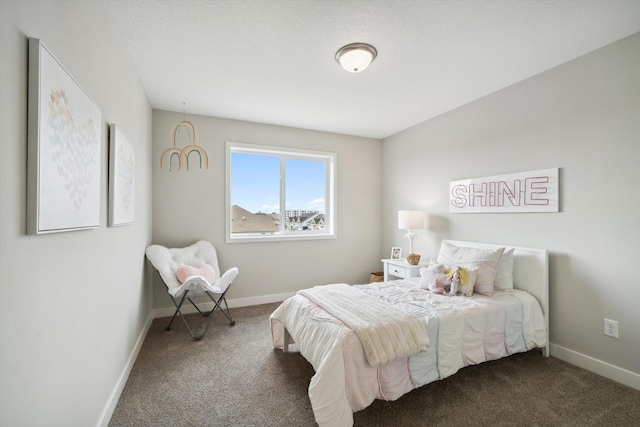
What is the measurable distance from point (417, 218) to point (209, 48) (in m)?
2.90

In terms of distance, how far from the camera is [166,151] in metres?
3.31

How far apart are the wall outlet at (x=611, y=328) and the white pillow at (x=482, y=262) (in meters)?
0.80

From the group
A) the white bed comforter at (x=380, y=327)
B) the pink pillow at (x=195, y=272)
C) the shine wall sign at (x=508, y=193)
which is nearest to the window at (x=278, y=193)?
the pink pillow at (x=195, y=272)

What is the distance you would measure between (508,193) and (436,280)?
1.19m

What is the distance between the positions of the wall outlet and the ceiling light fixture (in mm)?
2767

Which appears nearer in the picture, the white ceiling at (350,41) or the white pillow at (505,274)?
the white ceiling at (350,41)

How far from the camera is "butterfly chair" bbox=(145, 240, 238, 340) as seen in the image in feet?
9.46

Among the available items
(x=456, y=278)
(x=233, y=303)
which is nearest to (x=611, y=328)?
(x=456, y=278)

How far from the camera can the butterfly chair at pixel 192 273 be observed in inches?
114

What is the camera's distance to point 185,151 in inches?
140

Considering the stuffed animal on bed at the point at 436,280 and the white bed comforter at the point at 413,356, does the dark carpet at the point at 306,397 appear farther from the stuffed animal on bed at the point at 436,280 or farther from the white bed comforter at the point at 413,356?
the stuffed animal on bed at the point at 436,280

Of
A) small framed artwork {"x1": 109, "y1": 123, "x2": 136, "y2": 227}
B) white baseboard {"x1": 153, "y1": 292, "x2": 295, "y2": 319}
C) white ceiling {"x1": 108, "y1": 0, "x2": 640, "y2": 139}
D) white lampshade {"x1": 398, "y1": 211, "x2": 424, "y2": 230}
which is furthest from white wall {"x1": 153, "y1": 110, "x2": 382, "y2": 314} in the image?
small framed artwork {"x1": 109, "y1": 123, "x2": 136, "y2": 227}

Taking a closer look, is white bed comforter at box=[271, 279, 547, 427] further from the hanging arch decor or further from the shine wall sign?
the hanging arch decor

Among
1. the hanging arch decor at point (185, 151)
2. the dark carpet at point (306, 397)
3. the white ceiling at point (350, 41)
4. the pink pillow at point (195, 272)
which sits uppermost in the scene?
the white ceiling at point (350, 41)
